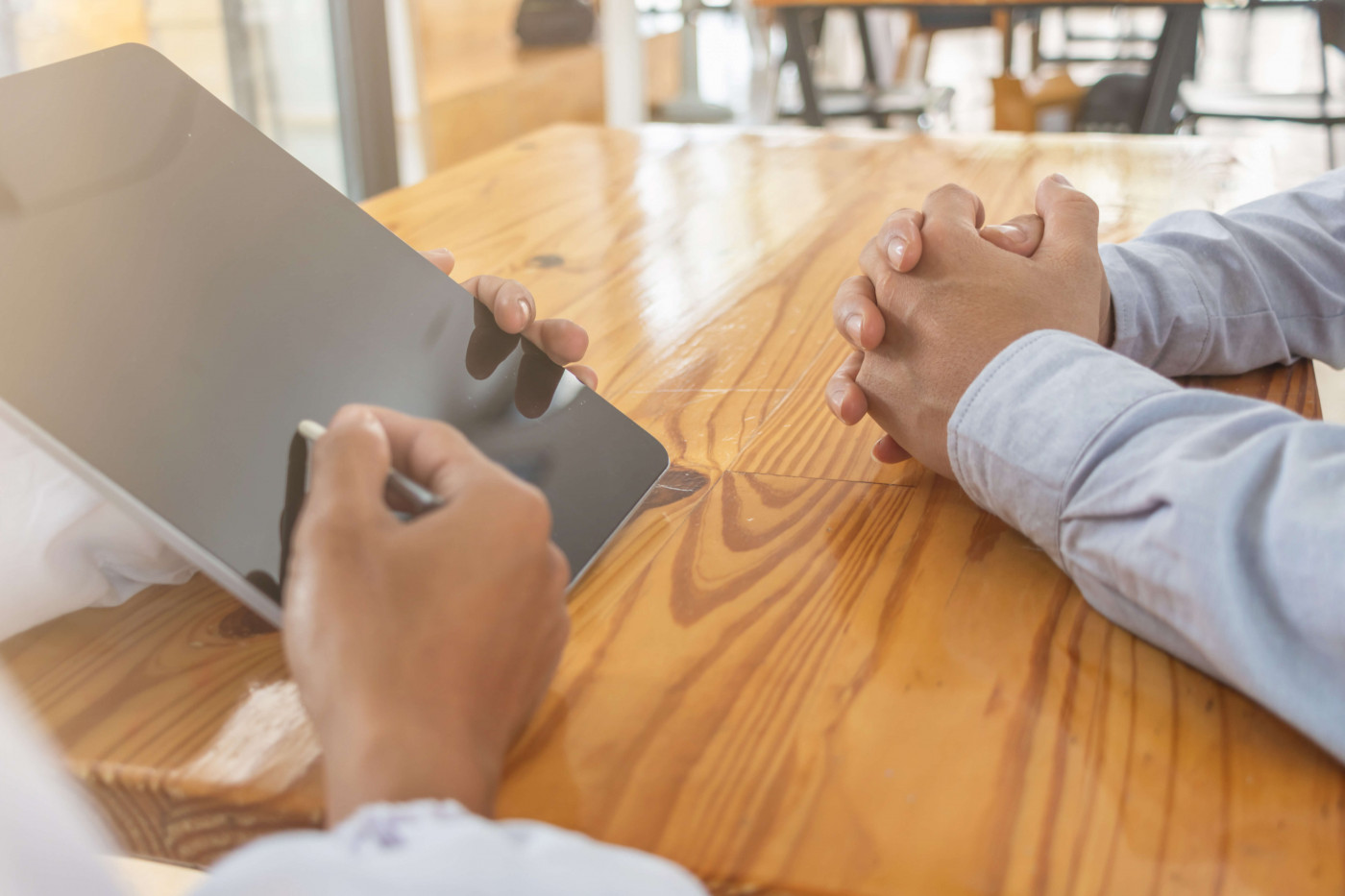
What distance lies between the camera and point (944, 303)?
48 cm

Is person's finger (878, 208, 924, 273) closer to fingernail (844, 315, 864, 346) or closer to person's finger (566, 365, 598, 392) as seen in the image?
fingernail (844, 315, 864, 346)

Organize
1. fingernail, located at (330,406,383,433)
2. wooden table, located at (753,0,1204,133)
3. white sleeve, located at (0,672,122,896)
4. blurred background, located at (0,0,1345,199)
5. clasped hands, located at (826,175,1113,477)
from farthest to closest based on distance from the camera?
wooden table, located at (753,0,1204,133)
blurred background, located at (0,0,1345,199)
clasped hands, located at (826,175,1113,477)
fingernail, located at (330,406,383,433)
white sleeve, located at (0,672,122,896)

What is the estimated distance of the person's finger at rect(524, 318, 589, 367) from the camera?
513 mm

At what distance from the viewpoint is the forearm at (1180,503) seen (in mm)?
322

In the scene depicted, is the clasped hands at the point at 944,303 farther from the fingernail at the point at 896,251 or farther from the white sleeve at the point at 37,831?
the white sleeve at the point at 37,831

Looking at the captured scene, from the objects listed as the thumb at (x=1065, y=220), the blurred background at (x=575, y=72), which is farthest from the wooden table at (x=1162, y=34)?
the thumb at (x=1065, y=220)

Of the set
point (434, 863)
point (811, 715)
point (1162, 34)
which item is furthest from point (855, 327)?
point (1162, 34)

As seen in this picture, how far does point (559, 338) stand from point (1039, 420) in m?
0.22

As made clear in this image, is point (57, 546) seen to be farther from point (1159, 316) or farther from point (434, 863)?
point (1159, 316)

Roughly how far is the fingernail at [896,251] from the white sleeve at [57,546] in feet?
1.07

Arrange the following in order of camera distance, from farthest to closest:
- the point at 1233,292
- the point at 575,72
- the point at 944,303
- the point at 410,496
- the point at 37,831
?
the point at 575,72 < the point at 1233,292 < the point at 944,303 < the point at 410,496 < the point at 37,831

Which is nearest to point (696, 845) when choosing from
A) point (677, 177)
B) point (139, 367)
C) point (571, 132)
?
point (139, 367)

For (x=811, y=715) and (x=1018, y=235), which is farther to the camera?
(x=1018, y=235)

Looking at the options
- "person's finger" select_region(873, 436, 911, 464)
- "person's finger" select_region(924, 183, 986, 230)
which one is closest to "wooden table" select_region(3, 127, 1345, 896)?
"person's finger" select_region(873, 436, 911, 464)
